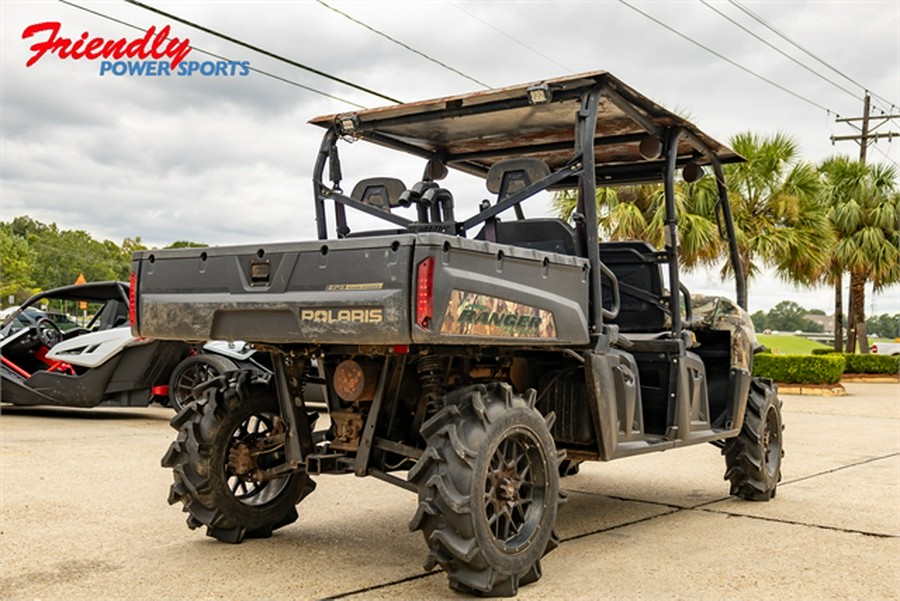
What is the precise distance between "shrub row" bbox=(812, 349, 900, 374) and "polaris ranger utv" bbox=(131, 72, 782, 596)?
22.9m

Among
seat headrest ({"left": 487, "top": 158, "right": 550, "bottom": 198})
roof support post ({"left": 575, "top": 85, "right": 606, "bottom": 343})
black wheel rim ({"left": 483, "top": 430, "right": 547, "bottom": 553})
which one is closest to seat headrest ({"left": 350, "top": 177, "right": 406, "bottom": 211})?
seat headrest ({"left": 487, "top": 158, "right": 550, "bottom": 198})

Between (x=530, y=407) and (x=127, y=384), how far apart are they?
28.0 feet

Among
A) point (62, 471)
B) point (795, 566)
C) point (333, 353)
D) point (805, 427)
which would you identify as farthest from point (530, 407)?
point (805, 427)

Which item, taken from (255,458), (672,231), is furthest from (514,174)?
(255,458)

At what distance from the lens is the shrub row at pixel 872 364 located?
28734mm

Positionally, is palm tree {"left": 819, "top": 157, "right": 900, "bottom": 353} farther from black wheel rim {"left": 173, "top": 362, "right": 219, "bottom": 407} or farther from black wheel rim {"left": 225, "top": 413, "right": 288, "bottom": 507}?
black wheel rim {"left": 225, "top": 413, "right": 288, "bottom": 507}

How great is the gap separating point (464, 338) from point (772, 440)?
4658 millimetres

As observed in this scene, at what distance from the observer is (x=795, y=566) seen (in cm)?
560

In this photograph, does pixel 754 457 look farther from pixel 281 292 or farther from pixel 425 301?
pixel 281 292

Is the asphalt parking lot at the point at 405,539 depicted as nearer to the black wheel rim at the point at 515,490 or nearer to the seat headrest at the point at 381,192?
the black wheel rim at the point at 515,490

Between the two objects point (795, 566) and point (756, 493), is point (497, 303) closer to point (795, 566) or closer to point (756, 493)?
point (795, 566)

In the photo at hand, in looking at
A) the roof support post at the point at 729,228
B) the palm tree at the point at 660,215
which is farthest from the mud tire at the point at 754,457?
the palm tree at the point at 660,215

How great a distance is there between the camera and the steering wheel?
1351 centimetres

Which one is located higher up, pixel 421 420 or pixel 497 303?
pixel 497 303
